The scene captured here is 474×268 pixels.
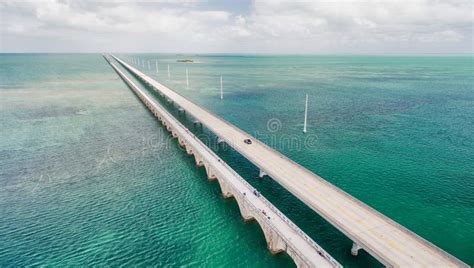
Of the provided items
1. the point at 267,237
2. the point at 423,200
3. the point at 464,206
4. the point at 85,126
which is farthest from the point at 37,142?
the point at 464,206

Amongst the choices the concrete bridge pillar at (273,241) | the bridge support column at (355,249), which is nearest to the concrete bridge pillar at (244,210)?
the concrete bridge pillar at (273,241)

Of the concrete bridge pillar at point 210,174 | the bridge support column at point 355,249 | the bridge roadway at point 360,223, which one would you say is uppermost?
the bridge roadway at point 360,223

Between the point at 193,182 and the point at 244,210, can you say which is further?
the point at 193,182

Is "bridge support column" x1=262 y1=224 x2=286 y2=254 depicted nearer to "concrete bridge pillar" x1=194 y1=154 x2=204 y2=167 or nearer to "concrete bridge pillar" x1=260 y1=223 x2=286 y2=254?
"concrete bridge pillar" x1=260 y1=223 x2=286 y2=254

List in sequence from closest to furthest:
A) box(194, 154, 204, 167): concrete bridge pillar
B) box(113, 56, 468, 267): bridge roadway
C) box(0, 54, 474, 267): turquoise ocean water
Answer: box(113, 56, 468, 267): bridge roadway, box(0, 54, 474, 267): turquoise ocean water, box(194, 154, 204, 167): concrete bridge pillar

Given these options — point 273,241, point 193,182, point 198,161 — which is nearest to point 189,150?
point 198,161

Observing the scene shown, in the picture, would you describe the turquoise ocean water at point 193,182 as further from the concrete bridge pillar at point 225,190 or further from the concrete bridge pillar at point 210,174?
the concrete bridge pillar at point 210,174

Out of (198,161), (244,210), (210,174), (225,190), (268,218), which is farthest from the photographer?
(198,161)

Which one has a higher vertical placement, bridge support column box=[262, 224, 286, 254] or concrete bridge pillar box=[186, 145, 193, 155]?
concrete bridge pillar box=[186, 145, 193, 155]

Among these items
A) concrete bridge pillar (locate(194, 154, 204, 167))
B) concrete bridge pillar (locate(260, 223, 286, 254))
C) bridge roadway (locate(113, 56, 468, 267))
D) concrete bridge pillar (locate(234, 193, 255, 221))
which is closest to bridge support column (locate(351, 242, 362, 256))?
bridge roadway (locate(113, 56, 468, 267))

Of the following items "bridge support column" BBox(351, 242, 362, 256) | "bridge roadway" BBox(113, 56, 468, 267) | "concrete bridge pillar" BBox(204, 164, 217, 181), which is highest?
"bridge roadway" BBox(113, 56, 468, 267)

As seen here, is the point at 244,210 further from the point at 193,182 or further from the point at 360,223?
the point at 360,223

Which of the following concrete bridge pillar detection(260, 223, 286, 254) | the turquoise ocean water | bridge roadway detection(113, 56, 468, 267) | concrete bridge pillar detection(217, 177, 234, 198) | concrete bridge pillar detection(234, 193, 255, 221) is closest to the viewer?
bridge roadway detection(113, 56, 468, 267)
